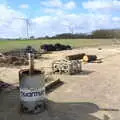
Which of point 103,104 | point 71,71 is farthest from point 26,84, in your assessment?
point 71,71

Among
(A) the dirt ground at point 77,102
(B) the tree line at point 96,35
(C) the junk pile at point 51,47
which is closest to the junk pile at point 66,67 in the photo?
(A) the dirt ground at point 77,102

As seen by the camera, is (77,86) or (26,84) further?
(77,86)

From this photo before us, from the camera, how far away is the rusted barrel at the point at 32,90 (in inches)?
413

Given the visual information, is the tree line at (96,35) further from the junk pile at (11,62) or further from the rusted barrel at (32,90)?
the rusted barrel at (32,90)

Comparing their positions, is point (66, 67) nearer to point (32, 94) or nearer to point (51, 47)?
point (32, 94)

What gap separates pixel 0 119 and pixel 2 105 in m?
1.76

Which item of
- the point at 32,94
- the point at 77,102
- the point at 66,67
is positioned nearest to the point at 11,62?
the point at 66,67

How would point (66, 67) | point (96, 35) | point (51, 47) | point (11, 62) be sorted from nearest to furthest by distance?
point (66, 67) < point (11, 62) < point (51, 47) < point (96, 35)

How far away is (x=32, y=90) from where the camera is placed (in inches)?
412

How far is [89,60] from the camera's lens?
28891 mm

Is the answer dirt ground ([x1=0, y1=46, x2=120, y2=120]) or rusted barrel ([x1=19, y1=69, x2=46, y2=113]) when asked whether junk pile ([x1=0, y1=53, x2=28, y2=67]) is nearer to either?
dirt ground ([x1=0, y1=46, x2=120, y2=120])

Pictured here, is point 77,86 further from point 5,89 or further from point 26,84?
point 26,84

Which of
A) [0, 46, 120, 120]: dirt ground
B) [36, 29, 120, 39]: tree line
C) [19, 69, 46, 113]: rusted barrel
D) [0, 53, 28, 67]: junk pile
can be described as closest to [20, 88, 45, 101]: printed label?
[19, 69, 46, 113]: rusted barrel

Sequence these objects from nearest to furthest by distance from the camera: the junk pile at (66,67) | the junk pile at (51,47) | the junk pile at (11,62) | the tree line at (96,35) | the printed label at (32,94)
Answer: the printed label at (32,94) < the junk pile at (66,67) < the junk pile at (11,62) < the junk pile at (51,47) < the tree line at (96,35)
